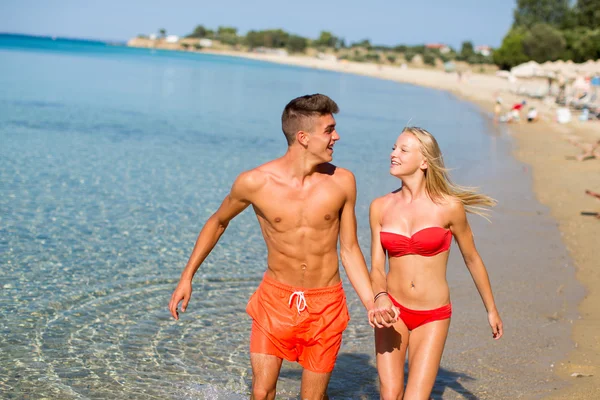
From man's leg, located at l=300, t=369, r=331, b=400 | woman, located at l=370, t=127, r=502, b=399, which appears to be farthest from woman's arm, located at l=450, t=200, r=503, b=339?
man's leg, located at l=300, t=369, r=331, b=400

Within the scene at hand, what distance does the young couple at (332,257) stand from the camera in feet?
14.4

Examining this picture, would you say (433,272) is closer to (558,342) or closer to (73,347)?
(558,342)

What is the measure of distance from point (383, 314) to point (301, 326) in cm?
47

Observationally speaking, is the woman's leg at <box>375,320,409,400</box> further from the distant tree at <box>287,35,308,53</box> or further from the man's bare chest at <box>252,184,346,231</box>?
the distant tree at <box>287,35,308,53</box>

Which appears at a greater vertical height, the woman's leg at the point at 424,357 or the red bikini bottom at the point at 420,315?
the red bikini bottom at the point at 420,315

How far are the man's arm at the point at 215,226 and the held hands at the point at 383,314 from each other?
96 cm

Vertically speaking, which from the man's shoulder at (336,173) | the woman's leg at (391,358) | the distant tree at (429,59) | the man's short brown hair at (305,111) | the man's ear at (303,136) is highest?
the man's short brown hair at (305,111)

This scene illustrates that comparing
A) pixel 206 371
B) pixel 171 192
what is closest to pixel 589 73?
pixel 171 192

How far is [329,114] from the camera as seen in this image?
4.39 m

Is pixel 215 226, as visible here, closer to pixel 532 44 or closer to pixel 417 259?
pixel 417 259

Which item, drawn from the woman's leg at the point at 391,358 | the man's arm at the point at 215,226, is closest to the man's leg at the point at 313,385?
→ the woman's leg at the point at 391,358

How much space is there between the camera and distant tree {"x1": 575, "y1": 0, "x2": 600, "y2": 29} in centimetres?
8819

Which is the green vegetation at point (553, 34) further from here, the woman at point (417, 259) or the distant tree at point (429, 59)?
the woman at point (417, 259)

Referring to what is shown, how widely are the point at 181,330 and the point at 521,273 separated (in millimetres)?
4391
